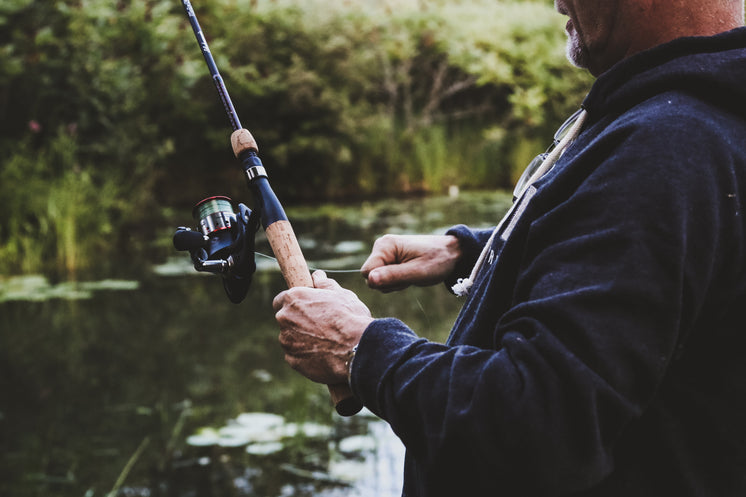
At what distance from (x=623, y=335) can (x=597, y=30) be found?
0.47 m

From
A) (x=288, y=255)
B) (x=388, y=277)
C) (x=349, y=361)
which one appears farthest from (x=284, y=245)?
(x=349, y=361)

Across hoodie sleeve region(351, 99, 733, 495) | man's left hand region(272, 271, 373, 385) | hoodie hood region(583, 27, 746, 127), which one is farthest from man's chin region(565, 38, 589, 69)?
man's left hand region(272, 271, 373, 385)

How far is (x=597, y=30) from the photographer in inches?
43.1

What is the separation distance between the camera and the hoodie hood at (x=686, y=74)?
0.94 metres

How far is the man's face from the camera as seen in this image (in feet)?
3.49

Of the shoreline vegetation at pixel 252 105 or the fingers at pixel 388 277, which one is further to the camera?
the shoreline vegetation at pixel 252 105

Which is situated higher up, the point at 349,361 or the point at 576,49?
the point at 576,49

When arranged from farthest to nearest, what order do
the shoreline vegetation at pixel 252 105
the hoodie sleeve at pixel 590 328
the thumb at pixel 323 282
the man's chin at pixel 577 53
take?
the shoreline vegetation at pixel 252 105 → the thumb at pixel 323 282 → the man's chin at pixel 577 53 → the hoodie sleeve at pixel 590 328

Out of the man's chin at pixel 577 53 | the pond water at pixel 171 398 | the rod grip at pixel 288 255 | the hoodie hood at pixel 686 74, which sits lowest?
the pond water at pixel 171 398

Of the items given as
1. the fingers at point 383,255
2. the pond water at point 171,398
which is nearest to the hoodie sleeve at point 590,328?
the fingers at point 383,255

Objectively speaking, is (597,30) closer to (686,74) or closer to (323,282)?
(686,74)

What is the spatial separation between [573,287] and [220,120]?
10751 mm

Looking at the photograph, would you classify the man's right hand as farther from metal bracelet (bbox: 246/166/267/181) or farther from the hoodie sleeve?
the hoodie sleeve

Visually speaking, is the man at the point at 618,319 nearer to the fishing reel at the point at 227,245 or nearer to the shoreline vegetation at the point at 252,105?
the fishing reel at the point at 227,245
